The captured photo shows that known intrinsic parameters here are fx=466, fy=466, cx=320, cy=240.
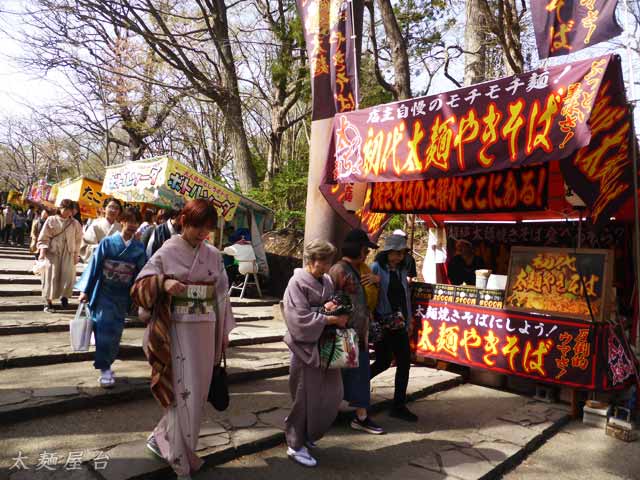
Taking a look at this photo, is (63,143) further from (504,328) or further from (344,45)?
(504,328)

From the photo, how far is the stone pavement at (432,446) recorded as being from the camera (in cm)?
359

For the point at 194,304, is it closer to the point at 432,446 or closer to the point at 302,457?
the point at 302,457

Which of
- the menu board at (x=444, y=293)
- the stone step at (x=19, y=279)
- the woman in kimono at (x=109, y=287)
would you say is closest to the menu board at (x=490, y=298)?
the menu board at (x=444, y=293)

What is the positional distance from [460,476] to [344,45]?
5.70 m

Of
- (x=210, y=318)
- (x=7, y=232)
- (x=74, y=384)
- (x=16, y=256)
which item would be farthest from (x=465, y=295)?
(x=7, y=232)

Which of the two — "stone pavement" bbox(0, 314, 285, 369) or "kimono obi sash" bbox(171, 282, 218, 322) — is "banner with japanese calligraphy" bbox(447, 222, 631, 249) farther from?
"kimono obi sash" bbox(171, 282, 218, 322)

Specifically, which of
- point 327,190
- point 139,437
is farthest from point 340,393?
point 327,190

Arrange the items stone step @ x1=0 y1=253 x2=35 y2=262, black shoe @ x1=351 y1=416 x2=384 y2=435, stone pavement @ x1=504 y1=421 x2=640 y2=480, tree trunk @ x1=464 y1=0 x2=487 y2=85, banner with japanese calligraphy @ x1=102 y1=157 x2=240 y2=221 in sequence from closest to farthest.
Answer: stone pavement @ x1=504 y1=421 x2=640 y2=480 < black shoe @ x1=351 y1=416 x2=384 y2=435 < tree trunk @ x1=464 y1=0 x2=487 y2=85 < banner with japanese calligraphy @ x1=102 y1=157 x2=240 y2=221 < stone step @ x1=0 y1=253 x2=35 y2=262

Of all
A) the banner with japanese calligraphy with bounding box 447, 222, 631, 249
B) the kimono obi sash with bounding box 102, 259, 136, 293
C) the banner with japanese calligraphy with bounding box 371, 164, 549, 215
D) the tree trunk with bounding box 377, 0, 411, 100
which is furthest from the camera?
the tree trunk with bounding box 377, 0, 411, 100

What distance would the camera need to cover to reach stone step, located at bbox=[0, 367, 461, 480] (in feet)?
10.6

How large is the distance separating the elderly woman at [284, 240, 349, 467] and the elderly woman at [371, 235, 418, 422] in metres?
1.22

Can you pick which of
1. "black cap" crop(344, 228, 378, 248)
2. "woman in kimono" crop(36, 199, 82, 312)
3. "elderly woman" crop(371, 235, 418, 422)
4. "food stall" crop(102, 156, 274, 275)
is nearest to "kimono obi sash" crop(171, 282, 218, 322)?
"black cap" crop(344, 228, 378, 248)

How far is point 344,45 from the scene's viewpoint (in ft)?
22.3

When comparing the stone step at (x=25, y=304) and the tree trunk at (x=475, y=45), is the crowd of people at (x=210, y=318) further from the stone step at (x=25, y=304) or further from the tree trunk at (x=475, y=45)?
the tree trunk at (x=475, y=45)
